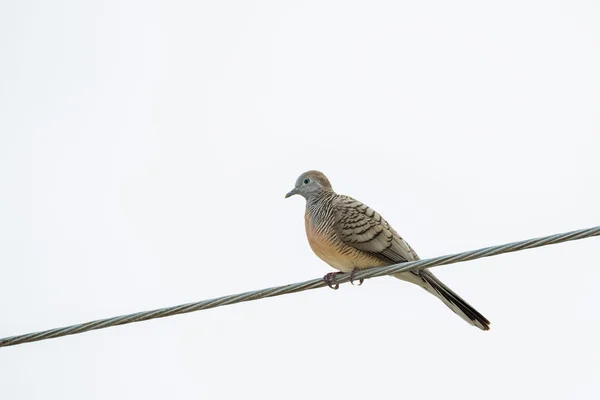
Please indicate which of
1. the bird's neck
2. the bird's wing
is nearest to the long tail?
the bird's wing

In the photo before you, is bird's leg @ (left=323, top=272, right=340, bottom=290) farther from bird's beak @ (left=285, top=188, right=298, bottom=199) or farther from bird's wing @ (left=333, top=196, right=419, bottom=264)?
bird's beak @ (left=285, top=188, right=298, bottom=199)

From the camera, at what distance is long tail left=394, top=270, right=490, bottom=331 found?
6733 millimetres

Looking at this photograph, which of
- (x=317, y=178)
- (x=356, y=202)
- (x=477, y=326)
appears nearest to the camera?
(x=477, y=326)

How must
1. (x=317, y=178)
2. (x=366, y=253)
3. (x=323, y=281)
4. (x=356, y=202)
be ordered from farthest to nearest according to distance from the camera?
(x=317, y=178), (x=356, y=202), (x=366, y=253), (x=323, y=281)

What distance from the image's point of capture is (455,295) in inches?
272

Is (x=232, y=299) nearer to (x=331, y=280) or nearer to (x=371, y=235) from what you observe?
(x=331, y=280)

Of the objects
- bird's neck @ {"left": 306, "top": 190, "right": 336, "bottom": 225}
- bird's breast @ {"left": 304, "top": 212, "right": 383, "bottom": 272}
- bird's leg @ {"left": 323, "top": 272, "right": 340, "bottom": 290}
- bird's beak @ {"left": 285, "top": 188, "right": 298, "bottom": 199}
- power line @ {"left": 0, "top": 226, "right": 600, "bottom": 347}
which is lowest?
power line @ {"left": 0, "top": 226, "right": 600, "bottom": 347}

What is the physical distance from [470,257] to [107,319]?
195 centimetres

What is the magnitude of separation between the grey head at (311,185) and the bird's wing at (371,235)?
2.49ft

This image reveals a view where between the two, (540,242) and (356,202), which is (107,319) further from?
(356,202)

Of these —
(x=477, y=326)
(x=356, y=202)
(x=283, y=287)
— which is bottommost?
(x=283, y=287)

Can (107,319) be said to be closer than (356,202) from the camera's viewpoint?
Yes

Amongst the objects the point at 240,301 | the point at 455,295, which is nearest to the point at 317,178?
the point at 455,295

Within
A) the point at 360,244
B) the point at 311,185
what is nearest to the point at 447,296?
the point at 360,244
